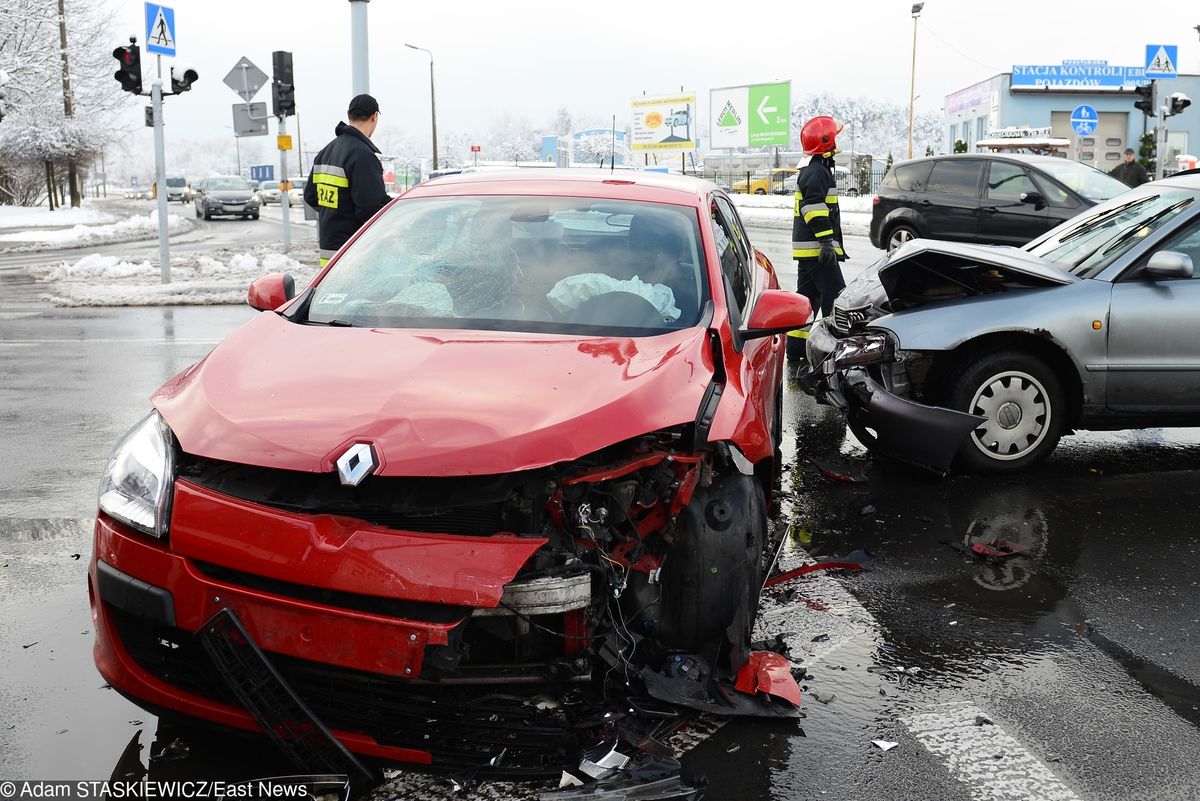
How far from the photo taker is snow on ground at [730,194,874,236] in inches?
1082

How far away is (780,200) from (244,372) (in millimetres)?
42455

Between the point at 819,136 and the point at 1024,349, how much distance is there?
3.72 m

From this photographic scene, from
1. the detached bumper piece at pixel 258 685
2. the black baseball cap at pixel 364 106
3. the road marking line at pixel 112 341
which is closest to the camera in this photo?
the detached bumper piece at pixel 258 685

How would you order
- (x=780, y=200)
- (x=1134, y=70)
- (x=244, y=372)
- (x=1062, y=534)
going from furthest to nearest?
(x=1134, y=70)
(x=780, y=200)
(x=1062, y=534)
(x=244, y=372)

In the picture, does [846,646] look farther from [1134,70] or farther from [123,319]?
[1134,70]

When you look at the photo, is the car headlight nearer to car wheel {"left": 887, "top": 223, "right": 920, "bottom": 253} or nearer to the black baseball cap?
the black baseball cap

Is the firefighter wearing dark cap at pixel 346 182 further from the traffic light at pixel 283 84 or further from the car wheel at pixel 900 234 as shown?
the traffic light at pixel 283 84

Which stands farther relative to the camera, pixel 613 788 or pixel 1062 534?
pixel 1062 534

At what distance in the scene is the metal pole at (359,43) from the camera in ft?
46.3

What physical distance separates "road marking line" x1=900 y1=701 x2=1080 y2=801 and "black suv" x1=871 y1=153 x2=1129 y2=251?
1249cm

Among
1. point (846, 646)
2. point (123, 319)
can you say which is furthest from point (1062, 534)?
point (123, 319)

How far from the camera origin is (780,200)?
44156 mm

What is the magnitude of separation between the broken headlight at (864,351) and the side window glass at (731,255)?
894mm

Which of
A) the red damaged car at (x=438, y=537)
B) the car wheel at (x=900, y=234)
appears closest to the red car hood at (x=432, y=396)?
the red damaged car at (x=438, y=537)
